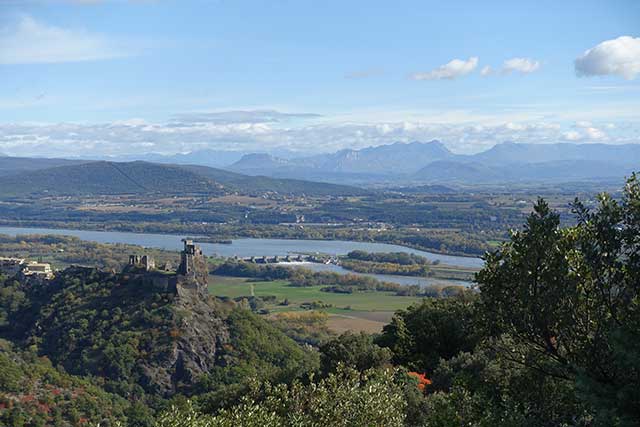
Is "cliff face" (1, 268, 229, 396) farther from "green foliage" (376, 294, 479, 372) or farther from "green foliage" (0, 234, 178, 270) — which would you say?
"green foliage" (0, 234, 178, 270)

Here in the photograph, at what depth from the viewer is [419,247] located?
384 feet

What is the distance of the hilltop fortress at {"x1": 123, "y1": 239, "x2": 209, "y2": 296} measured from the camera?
42.5m

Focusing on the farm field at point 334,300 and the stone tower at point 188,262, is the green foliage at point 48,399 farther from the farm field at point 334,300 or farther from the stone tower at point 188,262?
the farm field at point 334,300

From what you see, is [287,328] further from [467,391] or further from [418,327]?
[467,391]

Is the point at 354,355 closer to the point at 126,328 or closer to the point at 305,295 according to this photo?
the point at 126,328

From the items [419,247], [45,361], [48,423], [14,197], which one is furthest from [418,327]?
[14,197]

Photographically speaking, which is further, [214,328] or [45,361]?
[214,328]

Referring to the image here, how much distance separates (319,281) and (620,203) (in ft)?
230

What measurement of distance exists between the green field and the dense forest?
26.6m

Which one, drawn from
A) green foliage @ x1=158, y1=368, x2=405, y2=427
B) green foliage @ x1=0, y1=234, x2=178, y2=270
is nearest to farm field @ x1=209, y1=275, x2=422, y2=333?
green foliage @ x1=0, y1=234, x2=178, y2=270

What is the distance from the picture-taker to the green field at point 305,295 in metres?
65.4

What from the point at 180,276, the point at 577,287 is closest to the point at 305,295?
the point at 180,276

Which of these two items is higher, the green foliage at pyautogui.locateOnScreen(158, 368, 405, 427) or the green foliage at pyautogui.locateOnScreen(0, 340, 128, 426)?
the green foliage at pyautogui.locateOnScreen(158, 368, 405, 427)

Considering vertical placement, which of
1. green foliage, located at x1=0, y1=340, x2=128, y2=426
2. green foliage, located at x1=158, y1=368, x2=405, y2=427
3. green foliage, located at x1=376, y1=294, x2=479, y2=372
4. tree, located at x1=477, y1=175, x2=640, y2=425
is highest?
tree, located at x1=477, y1=175, x2=640, y2=425
